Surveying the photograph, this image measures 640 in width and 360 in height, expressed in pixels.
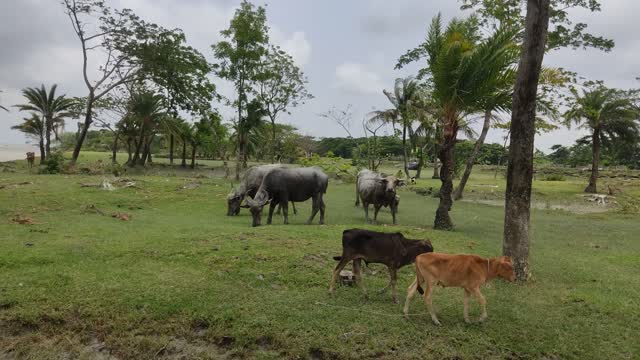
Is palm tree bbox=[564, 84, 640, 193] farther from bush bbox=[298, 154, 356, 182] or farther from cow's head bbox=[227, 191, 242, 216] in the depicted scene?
cow's head bbox=[227, 191, 242, 216]

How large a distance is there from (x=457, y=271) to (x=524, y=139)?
12.2ft

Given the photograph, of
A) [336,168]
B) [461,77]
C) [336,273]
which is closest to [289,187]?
[461,77]

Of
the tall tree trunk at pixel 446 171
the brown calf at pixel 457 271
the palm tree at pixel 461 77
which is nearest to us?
the brown calf at pixel 457 271

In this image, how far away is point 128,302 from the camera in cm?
671

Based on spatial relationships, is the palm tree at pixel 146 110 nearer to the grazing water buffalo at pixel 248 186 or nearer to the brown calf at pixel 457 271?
the grazing water buffalo at pixel 248 186

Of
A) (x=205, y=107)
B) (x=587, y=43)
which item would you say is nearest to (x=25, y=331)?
(x=587, y=43)

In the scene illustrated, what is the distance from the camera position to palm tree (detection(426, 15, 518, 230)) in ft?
41.8

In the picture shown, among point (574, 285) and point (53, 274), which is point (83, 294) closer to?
point (53, 274)

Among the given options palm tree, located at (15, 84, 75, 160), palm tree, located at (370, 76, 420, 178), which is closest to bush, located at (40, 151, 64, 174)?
palm tree, located at (15, 84, 75, 160)

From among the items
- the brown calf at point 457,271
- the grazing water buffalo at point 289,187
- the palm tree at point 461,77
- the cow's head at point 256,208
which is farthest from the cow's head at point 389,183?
the brown calf at point 457,271

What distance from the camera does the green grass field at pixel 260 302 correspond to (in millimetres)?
5816

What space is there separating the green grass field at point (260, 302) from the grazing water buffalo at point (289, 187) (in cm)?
252

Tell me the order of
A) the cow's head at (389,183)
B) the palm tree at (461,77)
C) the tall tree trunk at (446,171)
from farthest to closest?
the cow's head at (389,183), the tall tree trunk at (446,171), the palm tree at (461,77)

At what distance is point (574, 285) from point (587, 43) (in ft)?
40.4
